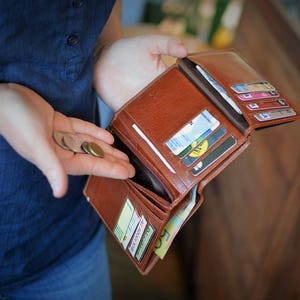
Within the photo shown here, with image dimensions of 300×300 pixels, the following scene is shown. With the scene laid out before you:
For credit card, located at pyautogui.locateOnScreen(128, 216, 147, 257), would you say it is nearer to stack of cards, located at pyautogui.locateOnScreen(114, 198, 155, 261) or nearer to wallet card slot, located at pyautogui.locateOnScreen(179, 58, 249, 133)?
stack of cards, located at pyautogui.locateOnScreen(114, 198, 155, 261)

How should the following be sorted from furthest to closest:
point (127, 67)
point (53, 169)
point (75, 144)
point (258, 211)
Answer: point (258, 211), point (127, 67), point (75, 144), point (53, 169)

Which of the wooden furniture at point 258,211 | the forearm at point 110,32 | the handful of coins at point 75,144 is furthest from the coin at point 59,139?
the wooden furniture at point 258,211

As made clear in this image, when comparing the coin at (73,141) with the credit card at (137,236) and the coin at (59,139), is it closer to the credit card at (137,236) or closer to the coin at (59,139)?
the coin at (59,139)

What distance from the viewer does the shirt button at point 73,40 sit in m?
0.61

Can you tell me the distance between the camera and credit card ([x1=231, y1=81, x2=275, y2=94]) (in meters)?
0.62

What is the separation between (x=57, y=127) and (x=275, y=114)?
0.28m

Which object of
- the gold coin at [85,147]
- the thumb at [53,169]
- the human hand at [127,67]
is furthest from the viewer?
the human hand at [127,67]

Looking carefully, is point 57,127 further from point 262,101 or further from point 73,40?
point 262,101

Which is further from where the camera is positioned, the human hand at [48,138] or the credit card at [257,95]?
the credit card at [257,95]

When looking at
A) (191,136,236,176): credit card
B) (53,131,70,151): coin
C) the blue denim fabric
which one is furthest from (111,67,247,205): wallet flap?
the blue denim fabric

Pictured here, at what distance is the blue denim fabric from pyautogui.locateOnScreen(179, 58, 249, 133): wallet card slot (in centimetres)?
33

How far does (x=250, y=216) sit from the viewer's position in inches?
47.1

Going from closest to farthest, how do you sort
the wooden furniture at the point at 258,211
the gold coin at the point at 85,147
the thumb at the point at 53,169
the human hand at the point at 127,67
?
1. the thumb at the point at 53,169
2. the gold coin at the point at 85,147
3. the human hand at the point at 127,67
4. the wooden furniture at the point at 258,211

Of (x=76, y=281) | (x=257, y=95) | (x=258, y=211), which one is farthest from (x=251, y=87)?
(x=258, y=211)
